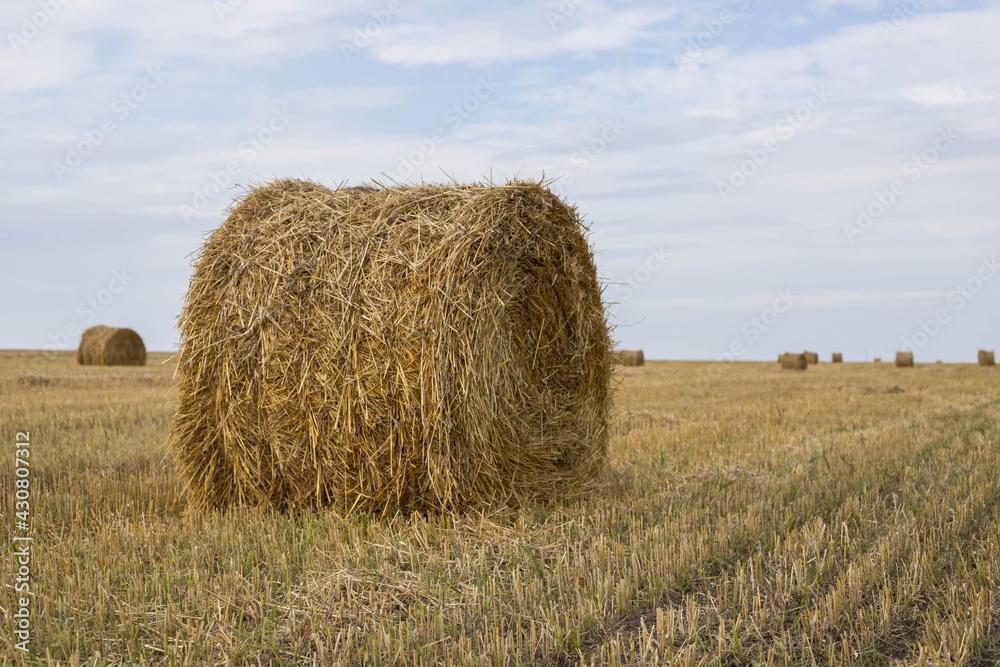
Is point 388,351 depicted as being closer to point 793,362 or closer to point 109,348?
point 109,348

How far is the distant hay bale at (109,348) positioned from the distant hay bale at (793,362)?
73.2 feet

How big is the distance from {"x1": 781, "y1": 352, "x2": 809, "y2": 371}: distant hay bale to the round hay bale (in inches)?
957

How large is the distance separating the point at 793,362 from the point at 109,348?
23.3 m

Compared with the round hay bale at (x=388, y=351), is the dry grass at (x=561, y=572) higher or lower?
lower

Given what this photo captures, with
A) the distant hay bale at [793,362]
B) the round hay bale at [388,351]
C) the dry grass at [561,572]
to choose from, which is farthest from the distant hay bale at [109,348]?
the distant hay bale at [793,362]

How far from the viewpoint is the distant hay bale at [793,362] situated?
28.7 m

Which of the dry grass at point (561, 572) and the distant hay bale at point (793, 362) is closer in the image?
the dry grass at point (561, 572)

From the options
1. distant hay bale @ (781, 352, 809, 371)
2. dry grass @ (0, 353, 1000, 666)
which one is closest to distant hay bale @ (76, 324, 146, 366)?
dry grass @ (0, 353, 1000, 666)

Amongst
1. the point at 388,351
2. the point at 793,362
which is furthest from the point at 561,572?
the point at 793,362

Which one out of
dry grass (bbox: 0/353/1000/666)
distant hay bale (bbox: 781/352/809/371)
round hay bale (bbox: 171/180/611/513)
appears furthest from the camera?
distant hay bale (bbox: 781/352/809/371)

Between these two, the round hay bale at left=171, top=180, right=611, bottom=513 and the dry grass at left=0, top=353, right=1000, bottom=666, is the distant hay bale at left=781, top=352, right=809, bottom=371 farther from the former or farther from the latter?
the round hay bale at left=171, top=180, right=611, bottom=513

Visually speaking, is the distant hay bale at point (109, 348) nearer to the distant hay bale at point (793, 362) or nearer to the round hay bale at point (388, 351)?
the round hay bale at point (388, 351)

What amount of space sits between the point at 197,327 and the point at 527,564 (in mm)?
3364

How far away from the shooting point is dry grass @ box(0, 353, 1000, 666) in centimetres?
345
